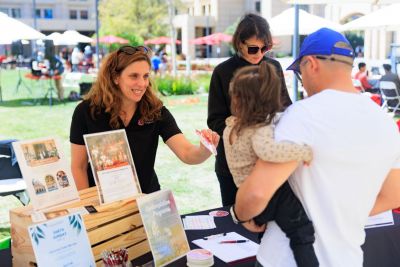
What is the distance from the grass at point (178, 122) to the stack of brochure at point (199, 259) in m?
0.66

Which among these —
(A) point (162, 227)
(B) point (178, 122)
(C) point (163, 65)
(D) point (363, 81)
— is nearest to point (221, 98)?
(A) point (162, 227)

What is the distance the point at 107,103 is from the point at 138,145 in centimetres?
24

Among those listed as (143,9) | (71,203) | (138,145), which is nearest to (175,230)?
(71,203)

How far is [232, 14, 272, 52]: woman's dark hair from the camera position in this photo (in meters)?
2.70

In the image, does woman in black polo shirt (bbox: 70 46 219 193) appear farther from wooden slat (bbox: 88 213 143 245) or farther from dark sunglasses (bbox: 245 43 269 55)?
dark sunglasses (bbox: 245 43 269 55)

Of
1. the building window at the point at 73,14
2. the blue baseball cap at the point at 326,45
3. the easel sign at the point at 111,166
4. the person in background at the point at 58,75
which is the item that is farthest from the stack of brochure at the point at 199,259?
the building window at the point at 73,14

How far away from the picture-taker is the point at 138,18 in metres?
39.0

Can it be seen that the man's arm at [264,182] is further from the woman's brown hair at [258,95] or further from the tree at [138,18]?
the tree at [138,18]

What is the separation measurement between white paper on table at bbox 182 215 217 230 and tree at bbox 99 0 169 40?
3717cm

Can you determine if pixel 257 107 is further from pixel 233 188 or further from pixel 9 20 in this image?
pixel 9 20

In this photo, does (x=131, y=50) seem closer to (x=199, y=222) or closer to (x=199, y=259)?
(x=199, y=222)

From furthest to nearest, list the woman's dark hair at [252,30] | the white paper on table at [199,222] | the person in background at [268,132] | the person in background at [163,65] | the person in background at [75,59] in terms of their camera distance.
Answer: the person in background at [75,59]
the person in background at [163,65]
the woman's dark hair at [252,30]
the white paper on table at [199,222]
the person in background at [268,132]

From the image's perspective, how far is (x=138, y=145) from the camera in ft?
7.63

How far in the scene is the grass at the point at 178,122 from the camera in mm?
5384
